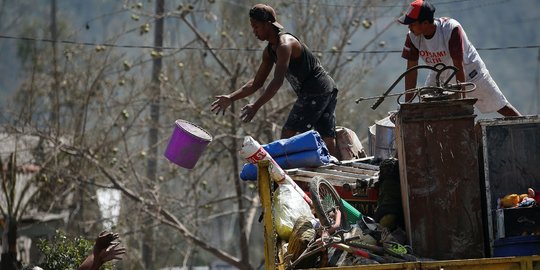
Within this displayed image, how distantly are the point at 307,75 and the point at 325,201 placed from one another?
83.6 inches

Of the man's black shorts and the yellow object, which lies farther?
the man's black shorts

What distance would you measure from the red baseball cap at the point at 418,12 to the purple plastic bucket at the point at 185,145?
2035 mm

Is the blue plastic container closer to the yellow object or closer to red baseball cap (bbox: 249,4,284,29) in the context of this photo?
the yellow object

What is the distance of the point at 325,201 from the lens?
22.6ft

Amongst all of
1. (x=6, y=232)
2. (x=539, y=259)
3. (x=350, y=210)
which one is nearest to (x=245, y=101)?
(x=6, y=232)

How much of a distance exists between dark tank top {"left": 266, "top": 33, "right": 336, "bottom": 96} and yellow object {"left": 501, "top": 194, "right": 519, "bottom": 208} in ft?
8.76

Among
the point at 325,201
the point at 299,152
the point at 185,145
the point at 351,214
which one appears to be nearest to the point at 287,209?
the point at 325,201

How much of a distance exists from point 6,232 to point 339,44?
7.79 metres

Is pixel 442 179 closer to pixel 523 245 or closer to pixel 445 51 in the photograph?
pixel 523 245

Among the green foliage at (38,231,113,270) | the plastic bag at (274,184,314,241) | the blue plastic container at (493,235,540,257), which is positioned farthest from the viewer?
the green foliage at (38,231,113,270)

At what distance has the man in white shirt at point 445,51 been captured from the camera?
8.02 metres

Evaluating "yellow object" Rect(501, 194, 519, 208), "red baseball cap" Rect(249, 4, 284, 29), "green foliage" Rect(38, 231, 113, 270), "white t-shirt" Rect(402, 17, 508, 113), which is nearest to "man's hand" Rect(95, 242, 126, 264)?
"green foliage" Rect(38, 231, 113, 270)

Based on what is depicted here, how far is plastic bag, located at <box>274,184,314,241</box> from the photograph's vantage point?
22.0ft

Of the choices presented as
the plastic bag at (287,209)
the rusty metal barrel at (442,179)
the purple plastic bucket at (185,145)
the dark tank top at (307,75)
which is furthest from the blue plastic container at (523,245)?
the purple plastic bucket at (185,145)
